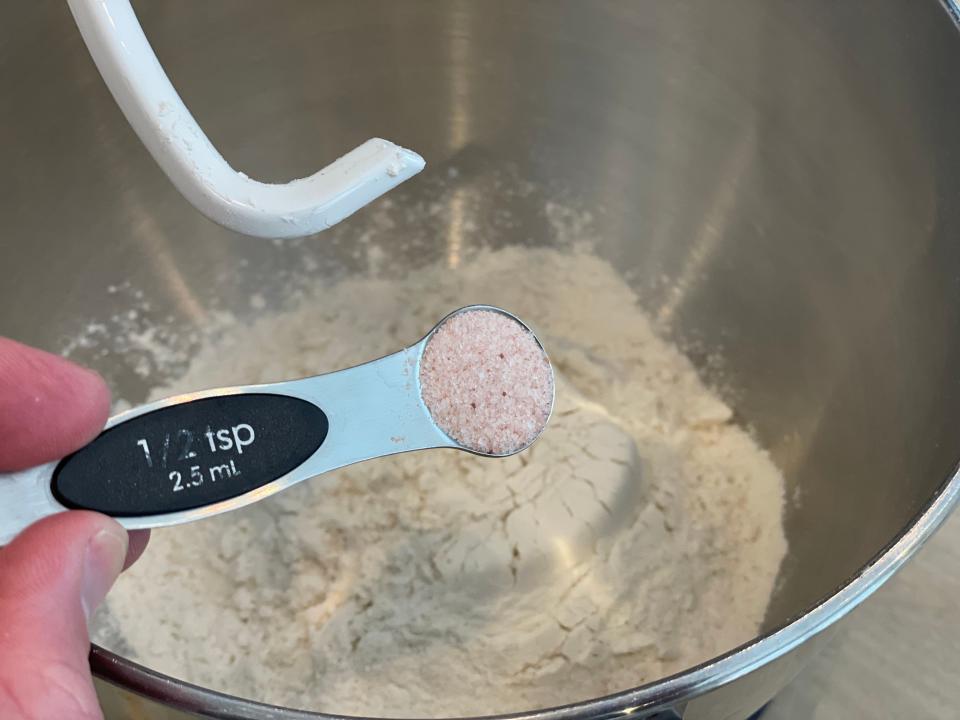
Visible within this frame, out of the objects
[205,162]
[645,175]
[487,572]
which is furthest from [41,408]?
[645,175]

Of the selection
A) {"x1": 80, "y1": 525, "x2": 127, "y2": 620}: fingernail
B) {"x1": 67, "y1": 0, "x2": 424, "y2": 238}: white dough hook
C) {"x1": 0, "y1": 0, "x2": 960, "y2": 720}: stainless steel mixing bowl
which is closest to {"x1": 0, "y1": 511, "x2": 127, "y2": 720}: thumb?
{"x1": 80, "y1": 525, "x2": 127, "y2": 620}: fingernail

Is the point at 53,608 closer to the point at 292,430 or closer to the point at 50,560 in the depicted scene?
the point at 50,560

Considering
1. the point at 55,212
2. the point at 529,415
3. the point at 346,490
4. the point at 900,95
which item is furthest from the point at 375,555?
the point at 900,95

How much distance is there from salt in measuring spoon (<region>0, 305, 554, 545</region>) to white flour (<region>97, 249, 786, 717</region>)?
0.51ft

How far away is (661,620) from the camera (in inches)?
29.0

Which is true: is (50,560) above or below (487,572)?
above

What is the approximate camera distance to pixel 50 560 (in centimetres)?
44

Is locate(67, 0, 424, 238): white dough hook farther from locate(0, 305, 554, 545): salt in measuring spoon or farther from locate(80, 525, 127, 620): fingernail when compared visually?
locate(80, 525, 127, 620): fingernail

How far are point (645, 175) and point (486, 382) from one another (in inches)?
16.4

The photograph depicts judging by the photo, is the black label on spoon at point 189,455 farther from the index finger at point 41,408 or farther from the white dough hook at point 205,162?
the white dough hook at point 205,162

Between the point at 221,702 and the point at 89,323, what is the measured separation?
1.80 ft

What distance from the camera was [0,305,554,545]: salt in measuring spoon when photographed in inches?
20.3

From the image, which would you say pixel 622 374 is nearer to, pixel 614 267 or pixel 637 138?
pixel 614 267

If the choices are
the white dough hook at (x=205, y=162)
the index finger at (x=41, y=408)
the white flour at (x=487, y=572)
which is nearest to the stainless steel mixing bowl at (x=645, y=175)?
the white flour at (x=487, y=572)
